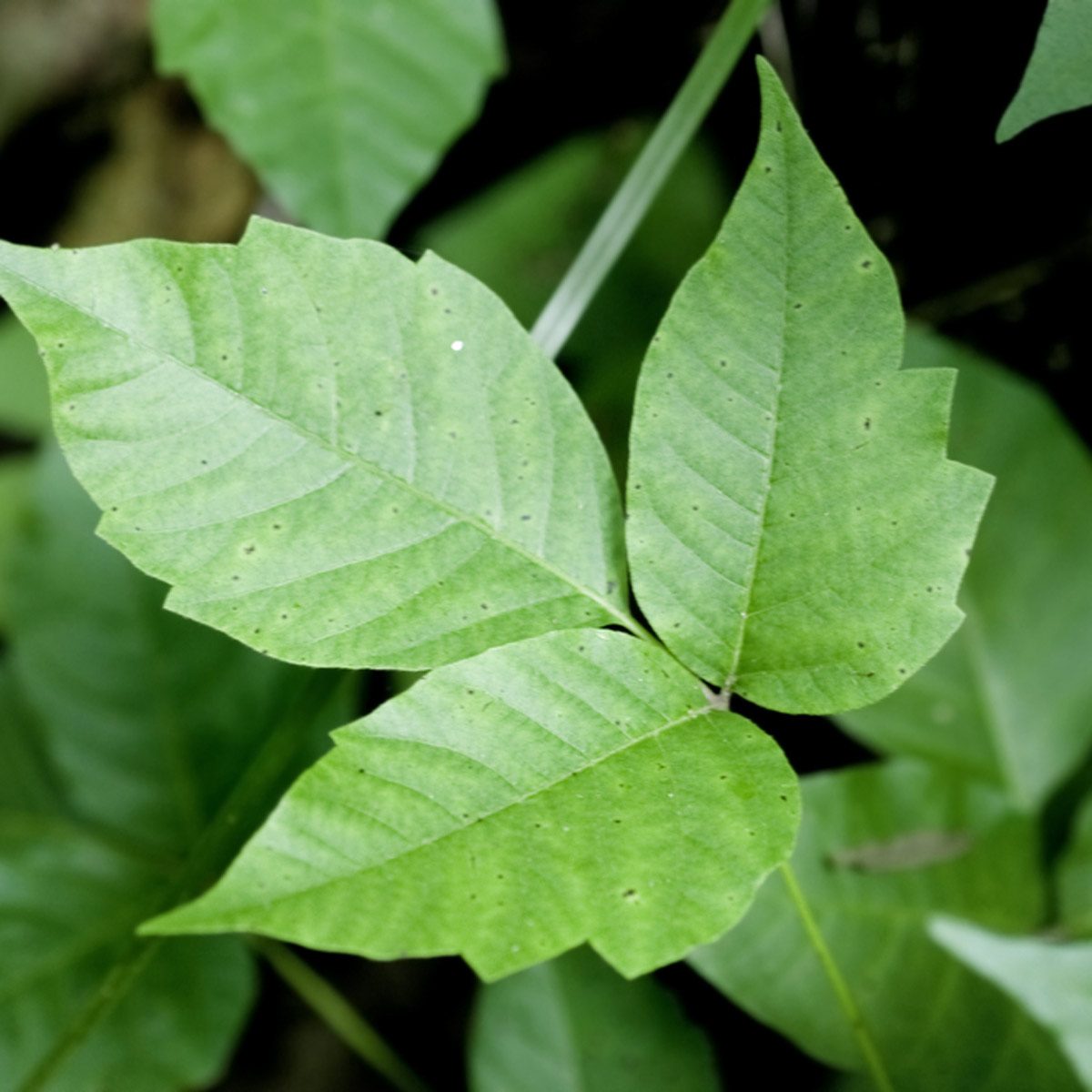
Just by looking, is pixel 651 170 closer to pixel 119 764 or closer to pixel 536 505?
pixel 536 505

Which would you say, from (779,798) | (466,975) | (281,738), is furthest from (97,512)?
(779,798)

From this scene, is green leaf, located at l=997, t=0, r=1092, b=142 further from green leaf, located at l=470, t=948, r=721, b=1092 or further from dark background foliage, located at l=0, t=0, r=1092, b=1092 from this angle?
green leaf, located at l=470, t=948, r=721, b=1092

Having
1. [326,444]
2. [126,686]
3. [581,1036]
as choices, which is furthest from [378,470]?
[126,686]

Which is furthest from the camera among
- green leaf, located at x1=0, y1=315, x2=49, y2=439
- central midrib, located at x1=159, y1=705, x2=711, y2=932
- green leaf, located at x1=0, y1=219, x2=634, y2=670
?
green leaf, located at x1=0, y1=315, x2=49, y2=439

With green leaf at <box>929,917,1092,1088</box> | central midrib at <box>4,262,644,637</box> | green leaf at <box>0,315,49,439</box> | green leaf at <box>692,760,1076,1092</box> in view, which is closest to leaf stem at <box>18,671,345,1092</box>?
central midrib at <box>4,262,644,637</box>

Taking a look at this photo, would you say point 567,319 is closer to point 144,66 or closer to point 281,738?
point 281,738
